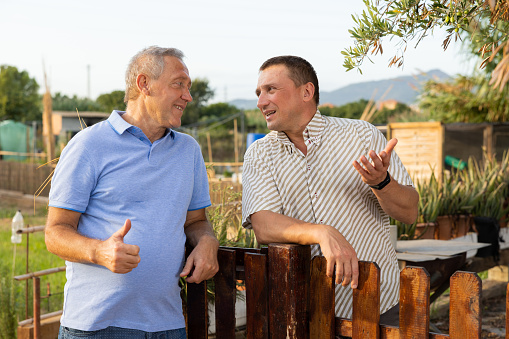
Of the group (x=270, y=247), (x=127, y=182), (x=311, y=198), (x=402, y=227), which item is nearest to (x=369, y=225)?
(x=311, y=198)

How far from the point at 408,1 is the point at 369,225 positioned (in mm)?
896

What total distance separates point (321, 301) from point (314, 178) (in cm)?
50

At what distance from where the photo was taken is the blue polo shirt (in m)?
1.98

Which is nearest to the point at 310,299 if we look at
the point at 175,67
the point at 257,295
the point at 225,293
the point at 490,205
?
the point at 257,295

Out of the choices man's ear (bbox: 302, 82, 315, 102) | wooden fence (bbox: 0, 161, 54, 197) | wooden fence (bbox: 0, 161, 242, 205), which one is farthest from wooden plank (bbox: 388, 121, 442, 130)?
wooden fence (bbox: 0, 161, 54, 197)

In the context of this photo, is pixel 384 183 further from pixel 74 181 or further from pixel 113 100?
pixel 113 100

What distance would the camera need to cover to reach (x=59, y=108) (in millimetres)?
48625

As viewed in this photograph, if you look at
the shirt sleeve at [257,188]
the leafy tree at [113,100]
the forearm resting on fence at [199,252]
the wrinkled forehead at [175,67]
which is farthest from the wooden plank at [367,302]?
the leafy tree at [113,100]

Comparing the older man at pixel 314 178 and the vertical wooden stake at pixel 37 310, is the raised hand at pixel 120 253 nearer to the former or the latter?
the older man at pixel 314 178

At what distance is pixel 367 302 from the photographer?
1.95 metres

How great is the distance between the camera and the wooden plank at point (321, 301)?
2.04 metres

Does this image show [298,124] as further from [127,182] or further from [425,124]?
[425,124]

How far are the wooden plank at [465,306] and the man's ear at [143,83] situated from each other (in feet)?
4.26

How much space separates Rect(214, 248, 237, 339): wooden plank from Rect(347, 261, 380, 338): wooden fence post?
1.67 ft
